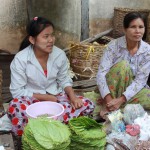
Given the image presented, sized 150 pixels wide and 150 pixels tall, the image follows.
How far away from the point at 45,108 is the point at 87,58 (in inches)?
81.2

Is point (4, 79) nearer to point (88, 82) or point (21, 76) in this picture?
point (88, 82)

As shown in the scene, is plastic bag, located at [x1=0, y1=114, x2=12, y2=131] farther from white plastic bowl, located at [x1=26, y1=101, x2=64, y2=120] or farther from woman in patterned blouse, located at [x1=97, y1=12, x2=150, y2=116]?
woman in patterned blouse, located at [x1=97, y1=12, x2=150, y2=116]

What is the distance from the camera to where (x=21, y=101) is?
284 cm

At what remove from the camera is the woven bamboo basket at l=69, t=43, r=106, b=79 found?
4742 mm

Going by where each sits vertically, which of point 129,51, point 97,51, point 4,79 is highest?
point 129,51

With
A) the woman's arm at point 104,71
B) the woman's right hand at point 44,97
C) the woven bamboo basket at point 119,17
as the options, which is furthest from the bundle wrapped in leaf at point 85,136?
the woven bamboo basket at point 119,17


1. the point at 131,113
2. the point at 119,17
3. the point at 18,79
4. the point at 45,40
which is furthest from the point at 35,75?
the point at 119,17

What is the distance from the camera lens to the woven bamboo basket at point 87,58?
Answer: 4742 millimetres

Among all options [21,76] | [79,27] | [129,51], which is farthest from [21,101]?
[79,27]

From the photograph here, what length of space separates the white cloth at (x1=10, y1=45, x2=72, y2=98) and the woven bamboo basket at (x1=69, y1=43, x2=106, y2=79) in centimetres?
157

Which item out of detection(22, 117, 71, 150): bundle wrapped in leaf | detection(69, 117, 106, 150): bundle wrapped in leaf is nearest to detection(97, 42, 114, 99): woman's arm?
detection(69, 117, 106, 150): bundle wrapped in leaf

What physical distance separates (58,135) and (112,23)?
3.89m

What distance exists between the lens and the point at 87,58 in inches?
187

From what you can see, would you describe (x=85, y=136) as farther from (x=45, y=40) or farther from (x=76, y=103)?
(x=45, y=40)
